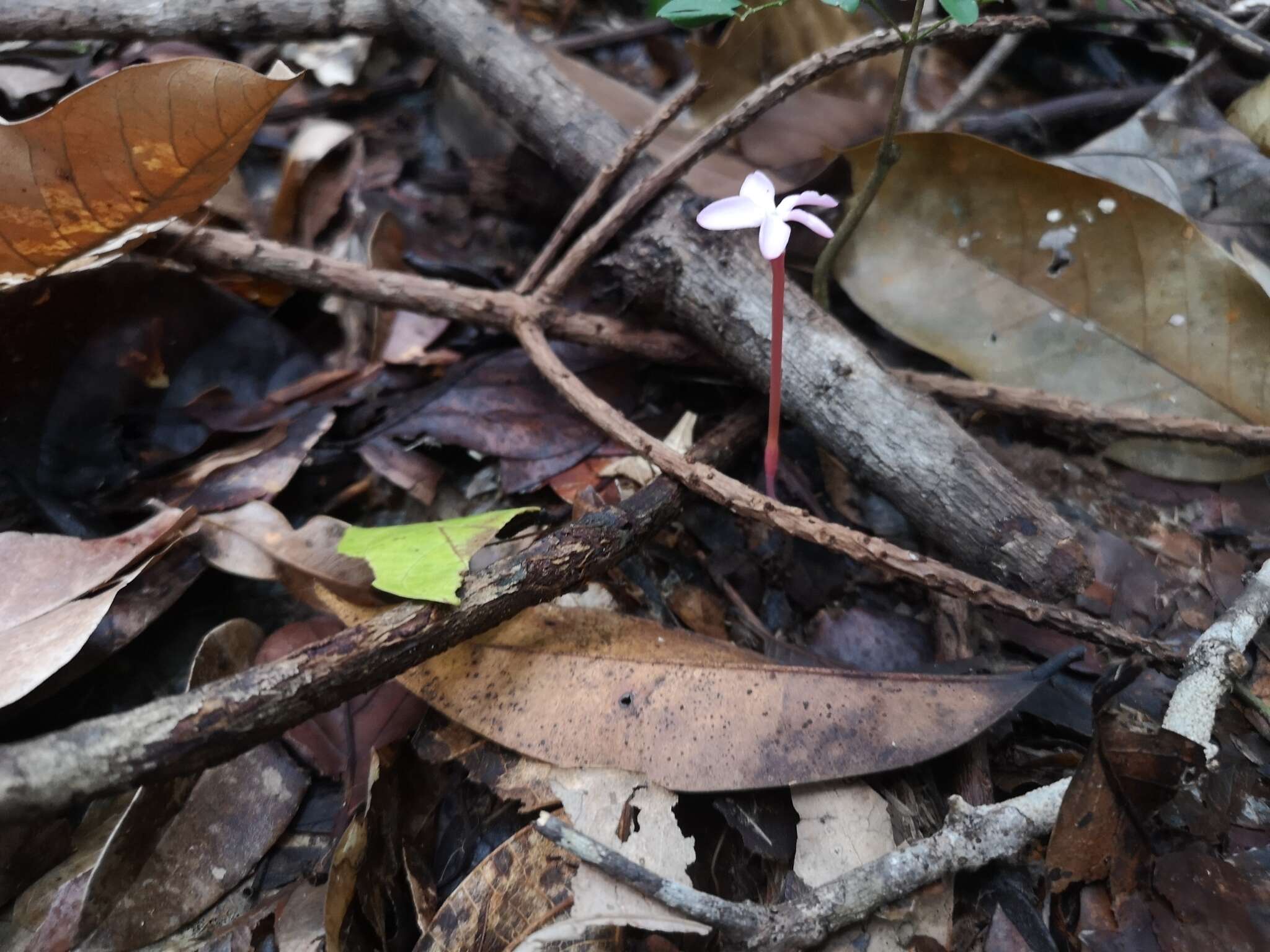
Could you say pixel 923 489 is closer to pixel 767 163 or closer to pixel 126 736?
pixel 767 163

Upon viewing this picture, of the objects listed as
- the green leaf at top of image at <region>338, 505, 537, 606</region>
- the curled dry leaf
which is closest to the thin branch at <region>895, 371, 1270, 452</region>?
the green leaf at top of image at <region>338, 505, 537, 606</region>

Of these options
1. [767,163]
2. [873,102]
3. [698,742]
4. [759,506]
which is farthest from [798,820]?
[873,102]

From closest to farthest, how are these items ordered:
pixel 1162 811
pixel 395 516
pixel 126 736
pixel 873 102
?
pixel 126 736
pixel 1162 811
pixel 395 516
pixel 873 102

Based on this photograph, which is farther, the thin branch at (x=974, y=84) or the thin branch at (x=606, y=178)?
the thin branch at (x=974, y=84)

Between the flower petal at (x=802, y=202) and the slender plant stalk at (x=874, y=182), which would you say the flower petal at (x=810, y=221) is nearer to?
the flower petal at (x=802, y=202)

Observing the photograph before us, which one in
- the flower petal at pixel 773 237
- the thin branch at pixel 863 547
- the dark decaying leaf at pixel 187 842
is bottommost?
the dark decaying leaf at pixel 187 842

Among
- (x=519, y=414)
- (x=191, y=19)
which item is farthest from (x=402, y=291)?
(x=191, y=19)

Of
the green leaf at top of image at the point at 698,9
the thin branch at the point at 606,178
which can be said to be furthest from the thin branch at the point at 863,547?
the green leaf at top of image at the point at 698,9
